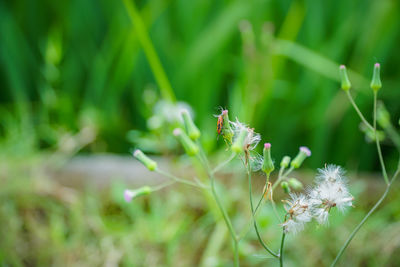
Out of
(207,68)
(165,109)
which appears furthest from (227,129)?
(207,68)

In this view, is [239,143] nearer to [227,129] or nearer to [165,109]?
[227,129]

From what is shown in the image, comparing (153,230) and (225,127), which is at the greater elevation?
(225,127)

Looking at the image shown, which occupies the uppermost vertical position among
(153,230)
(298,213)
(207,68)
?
(207,68)

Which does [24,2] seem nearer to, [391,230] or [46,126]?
[46,126]

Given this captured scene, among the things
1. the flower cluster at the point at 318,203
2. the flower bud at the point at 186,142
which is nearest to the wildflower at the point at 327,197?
the flower cluster at the point at 318,203

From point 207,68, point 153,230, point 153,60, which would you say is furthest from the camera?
point 207,68

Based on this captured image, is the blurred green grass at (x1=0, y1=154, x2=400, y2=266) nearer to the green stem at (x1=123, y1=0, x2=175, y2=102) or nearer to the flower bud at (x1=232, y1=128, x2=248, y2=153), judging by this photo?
the green stem at (x1=123, y1=0, x2=175, y2=102)

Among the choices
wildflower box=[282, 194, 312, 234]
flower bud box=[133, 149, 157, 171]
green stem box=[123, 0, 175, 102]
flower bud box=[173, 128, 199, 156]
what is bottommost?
wildflower box=[282, 194, 312, 234]

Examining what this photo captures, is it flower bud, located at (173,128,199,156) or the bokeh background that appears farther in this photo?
the bokeh background

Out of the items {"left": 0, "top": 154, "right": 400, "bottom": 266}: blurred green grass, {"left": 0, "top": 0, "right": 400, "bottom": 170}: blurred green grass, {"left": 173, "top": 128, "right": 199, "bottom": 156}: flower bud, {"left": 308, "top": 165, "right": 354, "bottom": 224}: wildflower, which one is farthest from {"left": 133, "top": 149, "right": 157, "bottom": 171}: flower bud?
{"left": 0, "top": 0, "right": 400, "bottom": 170}: blurred green grass
